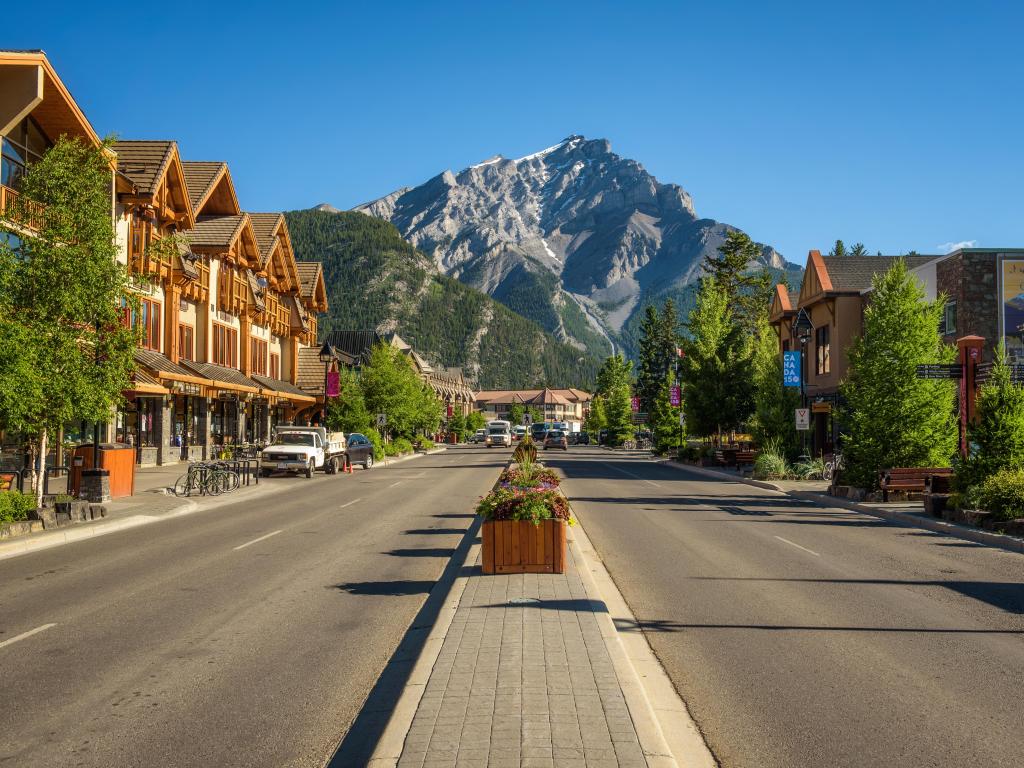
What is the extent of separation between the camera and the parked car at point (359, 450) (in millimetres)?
43219

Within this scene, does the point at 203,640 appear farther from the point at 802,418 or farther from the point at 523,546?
the point at 802,418

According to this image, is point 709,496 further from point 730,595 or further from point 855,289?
point 855,289

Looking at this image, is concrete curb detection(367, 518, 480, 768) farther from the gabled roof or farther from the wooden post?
the gabled roof

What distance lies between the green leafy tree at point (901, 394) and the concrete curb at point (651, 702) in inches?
707

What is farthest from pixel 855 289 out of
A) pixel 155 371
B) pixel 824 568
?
pixel 824 568

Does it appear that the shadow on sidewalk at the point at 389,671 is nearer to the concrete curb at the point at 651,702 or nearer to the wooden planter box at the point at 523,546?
the wooden planter box at the point at 523,546

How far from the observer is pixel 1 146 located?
26.7 meters

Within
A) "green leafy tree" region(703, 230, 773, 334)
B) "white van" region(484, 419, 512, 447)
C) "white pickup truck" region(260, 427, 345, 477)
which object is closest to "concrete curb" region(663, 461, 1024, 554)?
"white pickup truck" region(260, 427, 345, 477)

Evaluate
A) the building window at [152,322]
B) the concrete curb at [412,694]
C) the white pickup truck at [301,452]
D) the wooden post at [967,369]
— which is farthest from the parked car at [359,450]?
the concrete curb at [412,694]

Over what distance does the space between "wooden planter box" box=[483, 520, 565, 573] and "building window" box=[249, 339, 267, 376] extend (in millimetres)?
45804

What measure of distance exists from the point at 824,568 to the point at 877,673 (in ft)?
19.4

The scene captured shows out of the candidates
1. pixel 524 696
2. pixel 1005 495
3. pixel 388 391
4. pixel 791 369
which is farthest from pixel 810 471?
pixel 388 391

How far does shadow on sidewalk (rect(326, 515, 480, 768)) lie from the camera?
561 cm

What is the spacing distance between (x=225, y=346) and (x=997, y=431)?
1560 inches
